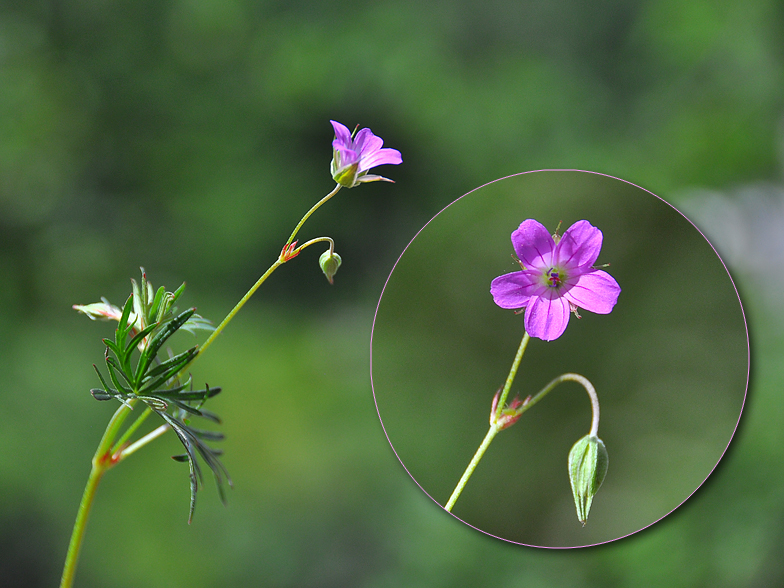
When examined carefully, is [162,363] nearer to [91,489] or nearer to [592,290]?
[91,489]

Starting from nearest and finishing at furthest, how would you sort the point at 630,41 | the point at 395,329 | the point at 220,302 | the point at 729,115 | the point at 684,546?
the point at 395,329
the point at 684,546
the point at 729,115
the point at 220,302
the point at 630,41

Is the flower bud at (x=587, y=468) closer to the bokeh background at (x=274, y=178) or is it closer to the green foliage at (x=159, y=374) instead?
the green foliage at (x=159, y=374)

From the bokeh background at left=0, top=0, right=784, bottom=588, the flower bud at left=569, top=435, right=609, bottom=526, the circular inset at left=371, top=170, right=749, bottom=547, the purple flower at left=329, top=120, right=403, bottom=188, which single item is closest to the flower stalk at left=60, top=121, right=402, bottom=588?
the purple flower at left=329, top=120, right=403, bottom=188

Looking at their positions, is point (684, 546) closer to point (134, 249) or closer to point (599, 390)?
point (599, 390)

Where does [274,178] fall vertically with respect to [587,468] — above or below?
above

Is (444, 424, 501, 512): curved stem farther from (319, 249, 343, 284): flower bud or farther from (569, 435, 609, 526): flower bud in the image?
(319, 249, 343, 284): flower bud

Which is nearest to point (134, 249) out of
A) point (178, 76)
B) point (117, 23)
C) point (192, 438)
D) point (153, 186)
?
point (153, 186)

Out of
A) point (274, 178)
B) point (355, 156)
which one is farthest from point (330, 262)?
Answer: point (274, 178)

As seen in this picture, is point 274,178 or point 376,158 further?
point 274,178
